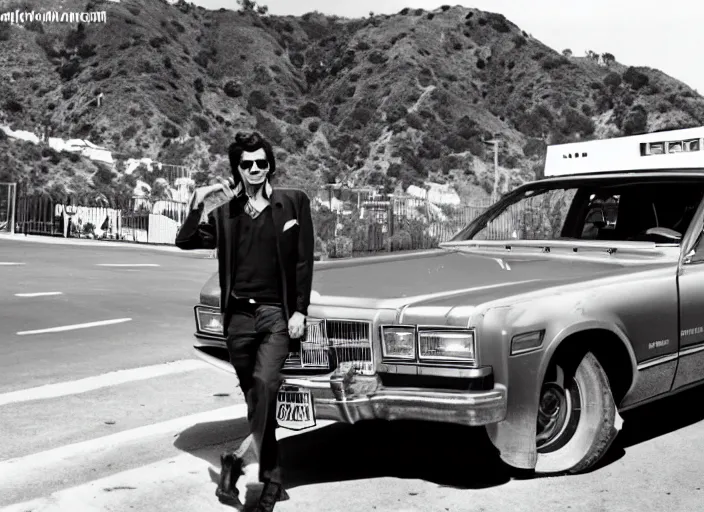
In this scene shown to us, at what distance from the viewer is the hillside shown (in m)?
82.8

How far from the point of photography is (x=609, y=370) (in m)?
5.51

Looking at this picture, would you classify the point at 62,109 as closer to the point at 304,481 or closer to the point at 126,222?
the point at 126,222

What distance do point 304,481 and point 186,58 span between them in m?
98.4

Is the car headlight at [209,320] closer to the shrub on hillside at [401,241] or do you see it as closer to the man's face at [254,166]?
the man's face at [254,166]

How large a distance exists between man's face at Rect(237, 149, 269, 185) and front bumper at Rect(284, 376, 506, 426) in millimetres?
1016

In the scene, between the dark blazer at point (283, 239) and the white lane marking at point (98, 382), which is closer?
the dark blazer at point (283, 239)

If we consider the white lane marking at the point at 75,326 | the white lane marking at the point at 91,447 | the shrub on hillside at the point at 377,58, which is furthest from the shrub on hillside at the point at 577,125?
the white lane marking at the point at 91,447

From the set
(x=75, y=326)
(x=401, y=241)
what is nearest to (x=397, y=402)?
(x=75, y=326)

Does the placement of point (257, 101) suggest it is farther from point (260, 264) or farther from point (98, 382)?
point (260, 264)

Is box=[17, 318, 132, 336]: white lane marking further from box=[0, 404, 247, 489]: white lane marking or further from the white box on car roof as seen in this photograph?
the white box on car roof

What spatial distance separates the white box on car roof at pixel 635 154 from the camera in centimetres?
713

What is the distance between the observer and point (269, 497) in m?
4.56

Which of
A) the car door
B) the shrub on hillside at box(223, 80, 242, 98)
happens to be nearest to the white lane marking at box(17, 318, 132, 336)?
the car door

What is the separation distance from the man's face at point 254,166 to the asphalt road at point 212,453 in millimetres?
1138
